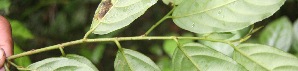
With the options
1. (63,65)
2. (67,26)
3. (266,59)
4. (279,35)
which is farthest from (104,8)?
(67,26)

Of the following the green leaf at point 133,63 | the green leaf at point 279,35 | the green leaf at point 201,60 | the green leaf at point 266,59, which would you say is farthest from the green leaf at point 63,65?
the green leaf at point 279,35

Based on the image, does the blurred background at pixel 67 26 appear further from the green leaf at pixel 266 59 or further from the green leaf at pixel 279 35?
the green leaf at pixel 266 59

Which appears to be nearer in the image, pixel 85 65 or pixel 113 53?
pixel 85 65

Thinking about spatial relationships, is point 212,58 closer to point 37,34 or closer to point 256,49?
point 256,49

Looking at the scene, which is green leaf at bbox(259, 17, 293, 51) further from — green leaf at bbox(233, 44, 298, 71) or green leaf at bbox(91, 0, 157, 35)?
green leaf at bbox(91, 0, 157, 35)

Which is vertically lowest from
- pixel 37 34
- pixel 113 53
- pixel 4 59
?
pixel 4 59

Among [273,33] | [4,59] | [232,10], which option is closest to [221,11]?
[232,10]
